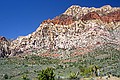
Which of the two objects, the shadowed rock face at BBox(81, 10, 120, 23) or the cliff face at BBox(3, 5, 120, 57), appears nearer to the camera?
the cliff face at BBox(3, 5, 120, 57)

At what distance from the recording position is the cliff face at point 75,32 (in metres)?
114

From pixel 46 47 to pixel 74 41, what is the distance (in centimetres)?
1237

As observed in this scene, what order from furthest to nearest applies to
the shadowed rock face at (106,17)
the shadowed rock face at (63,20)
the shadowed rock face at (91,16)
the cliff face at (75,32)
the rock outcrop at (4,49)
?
the shadowed rock face at (63,20) < the shadowed rock face at (91,16) < the shadowed rock face at (106,17) < the rock outcrop at (4,49) < the cliff face at (75,32)

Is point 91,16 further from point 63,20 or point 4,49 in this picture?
point 4,49

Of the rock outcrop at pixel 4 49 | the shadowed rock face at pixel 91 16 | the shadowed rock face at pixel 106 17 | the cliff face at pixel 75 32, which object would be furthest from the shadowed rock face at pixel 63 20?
the rock outcrop at pixel 4 49

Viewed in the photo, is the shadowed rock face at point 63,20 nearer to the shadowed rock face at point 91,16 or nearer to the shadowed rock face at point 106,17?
the shadowed rock face at point 91,16

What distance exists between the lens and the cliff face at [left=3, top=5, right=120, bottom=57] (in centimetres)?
11412

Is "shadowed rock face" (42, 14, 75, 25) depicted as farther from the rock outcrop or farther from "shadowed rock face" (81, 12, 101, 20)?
the rock outcrop

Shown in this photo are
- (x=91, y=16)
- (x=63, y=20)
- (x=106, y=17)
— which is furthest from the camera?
(x=63, y=20)

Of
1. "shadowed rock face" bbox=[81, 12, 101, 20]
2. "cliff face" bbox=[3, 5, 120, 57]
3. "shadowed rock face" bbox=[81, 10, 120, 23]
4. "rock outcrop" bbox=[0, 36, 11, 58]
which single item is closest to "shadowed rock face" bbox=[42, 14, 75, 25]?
"cliff face" bbox=[3, 5, 120, 57]

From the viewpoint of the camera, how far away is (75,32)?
398ft

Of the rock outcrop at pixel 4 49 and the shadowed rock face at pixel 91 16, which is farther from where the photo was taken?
the shadowed rock face at pixel 91 16

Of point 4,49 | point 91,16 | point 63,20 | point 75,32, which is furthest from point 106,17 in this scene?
point 4,49

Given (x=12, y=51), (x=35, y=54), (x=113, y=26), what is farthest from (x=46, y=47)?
(x=113, y=26)
